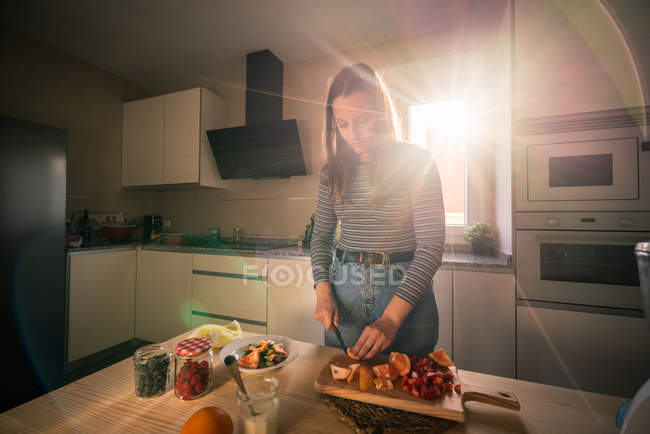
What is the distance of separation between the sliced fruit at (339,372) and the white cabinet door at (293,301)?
1315mm

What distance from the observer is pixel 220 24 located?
2.24 metres

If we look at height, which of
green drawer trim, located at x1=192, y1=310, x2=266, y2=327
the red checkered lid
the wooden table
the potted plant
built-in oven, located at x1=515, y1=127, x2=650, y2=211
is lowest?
green drawer trim, located at x1=192, y1=310, x2=266, y2=327

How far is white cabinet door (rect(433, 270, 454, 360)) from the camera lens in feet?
5.33

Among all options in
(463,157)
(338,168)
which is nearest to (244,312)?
(338,168)

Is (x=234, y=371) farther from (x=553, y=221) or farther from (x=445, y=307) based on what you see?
(x=553, y=221)

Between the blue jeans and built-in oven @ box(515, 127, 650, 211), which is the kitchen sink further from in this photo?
built-in oven @ box(515, 127, 650, 211)

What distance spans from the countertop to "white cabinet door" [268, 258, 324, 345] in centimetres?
8

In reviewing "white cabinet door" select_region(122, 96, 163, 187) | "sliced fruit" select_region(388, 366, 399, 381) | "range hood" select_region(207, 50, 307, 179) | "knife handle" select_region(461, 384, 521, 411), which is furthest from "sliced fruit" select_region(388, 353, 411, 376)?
"white cabinet door" select_region(122, 96, 163, 187)

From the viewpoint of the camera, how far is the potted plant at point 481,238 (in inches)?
76.9

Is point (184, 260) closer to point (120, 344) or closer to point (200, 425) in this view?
point (120, 344)

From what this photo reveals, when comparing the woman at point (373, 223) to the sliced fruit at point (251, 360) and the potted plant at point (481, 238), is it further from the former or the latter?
the potted plant at point (481, 238)

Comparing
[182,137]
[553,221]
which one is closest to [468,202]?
[553,221]

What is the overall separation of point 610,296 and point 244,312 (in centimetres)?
216

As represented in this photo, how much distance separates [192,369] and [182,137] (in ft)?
8.64
